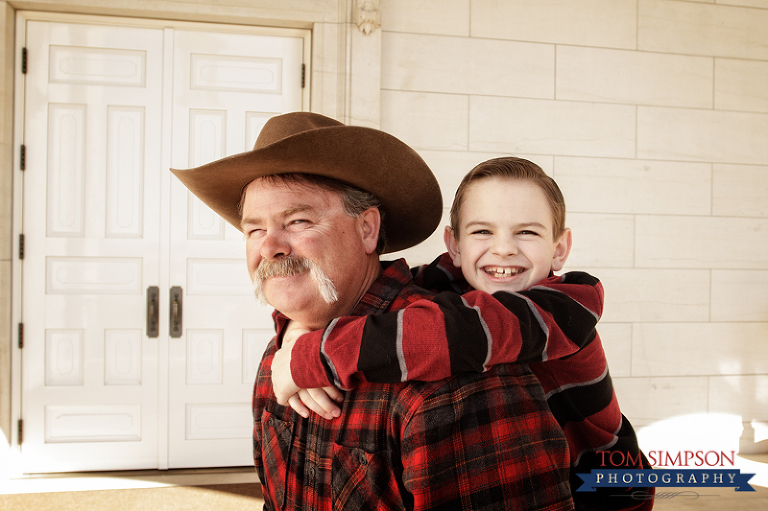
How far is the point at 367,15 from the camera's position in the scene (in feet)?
9.57

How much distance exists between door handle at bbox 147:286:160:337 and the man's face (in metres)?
2.32

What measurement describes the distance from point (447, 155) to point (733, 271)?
86.3 inches

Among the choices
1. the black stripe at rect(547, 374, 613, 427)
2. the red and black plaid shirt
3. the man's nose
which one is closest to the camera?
the red and black plaid shirt

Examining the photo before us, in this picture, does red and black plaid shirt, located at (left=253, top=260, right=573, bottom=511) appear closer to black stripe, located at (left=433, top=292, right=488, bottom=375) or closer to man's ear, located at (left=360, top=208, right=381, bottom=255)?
black stripe, located at (left=433, top=292, right=488, bottom=375)

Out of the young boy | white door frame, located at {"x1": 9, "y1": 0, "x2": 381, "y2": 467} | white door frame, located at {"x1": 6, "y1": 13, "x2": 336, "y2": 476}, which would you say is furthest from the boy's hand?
white door frame, located at {"x1": 6, "y1": 13, "x2": 336, "y2": 476}

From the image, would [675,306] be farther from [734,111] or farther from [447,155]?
[447,155]

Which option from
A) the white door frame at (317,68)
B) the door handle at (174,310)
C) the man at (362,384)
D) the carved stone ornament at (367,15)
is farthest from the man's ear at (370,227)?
the door handle at (174,310)

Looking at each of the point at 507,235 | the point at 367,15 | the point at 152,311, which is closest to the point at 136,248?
the point at 152,311

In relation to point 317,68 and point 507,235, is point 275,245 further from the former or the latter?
point 317,68

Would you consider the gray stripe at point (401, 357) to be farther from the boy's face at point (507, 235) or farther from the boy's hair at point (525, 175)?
the boy's hair at point (525, 175)

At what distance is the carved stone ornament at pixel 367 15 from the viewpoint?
291 centimetres

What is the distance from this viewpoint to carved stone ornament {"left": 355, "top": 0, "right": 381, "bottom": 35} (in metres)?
2.91

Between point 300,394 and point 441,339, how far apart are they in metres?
0.32

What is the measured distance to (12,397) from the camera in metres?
3.03
